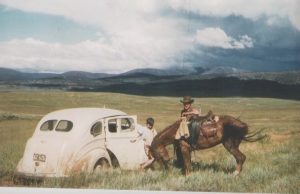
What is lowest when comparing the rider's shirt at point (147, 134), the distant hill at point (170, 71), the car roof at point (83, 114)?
the rider's shirt at point (147, 134)

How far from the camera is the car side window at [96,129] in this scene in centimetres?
721

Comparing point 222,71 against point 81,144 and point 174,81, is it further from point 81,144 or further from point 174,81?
point 81,144

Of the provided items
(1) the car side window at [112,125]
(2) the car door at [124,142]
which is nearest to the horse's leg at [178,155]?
(2) the car door at [124,142]

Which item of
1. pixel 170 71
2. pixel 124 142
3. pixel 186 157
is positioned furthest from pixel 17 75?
pixel 186 157

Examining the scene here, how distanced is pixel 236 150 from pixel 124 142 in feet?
5.20

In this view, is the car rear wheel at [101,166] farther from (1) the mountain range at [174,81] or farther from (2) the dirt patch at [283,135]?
(2) the dirt patch at [283,135]

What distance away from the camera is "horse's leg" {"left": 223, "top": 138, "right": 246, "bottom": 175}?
7.23 metres

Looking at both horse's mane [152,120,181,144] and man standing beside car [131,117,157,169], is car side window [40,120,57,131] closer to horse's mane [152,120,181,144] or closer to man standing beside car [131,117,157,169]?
man standing beside car [131,117,157,169]

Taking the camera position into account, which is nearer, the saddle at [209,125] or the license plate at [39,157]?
the license plate at [39,157]

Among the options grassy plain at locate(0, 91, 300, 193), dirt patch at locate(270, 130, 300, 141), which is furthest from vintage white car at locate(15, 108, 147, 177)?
dirt patch at locate(270, 130, 300, 141)

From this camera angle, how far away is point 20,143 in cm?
749

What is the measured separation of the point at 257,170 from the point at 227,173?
0.42 meters

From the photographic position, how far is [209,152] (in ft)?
24.1

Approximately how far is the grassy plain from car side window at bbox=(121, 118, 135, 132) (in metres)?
0.12
